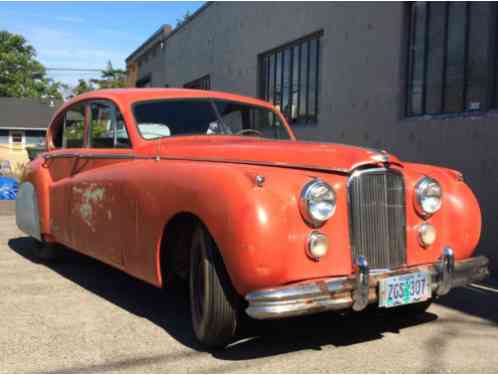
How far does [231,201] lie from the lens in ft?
9.67

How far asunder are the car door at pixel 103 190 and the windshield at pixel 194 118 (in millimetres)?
209

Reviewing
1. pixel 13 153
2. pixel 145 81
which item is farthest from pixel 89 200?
pixel 13 153

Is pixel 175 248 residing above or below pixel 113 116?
below

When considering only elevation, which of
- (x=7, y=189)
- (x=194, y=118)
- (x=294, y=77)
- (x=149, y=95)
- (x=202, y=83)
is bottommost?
(x=7, y=189)

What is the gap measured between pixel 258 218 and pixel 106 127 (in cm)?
226

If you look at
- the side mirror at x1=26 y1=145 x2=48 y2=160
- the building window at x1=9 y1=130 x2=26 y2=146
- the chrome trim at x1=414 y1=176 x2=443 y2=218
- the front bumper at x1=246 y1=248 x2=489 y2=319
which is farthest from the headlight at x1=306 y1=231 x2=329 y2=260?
the building window at x1=9 y1=130 x2=26 y2=146

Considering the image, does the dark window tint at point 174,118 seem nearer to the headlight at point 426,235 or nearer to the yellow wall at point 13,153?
the headlight at point 426,235

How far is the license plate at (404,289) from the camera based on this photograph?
10.3 feet

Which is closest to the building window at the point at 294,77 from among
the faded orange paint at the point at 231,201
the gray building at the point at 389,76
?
the gray building at the point at 389,76

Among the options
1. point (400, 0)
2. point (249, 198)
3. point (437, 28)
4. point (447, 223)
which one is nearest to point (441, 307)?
point (447, 223)

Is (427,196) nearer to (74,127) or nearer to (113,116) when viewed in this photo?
(113,116)

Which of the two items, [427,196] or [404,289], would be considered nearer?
[404,289]

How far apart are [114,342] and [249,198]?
139cm

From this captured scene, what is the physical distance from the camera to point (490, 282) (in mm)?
5285
